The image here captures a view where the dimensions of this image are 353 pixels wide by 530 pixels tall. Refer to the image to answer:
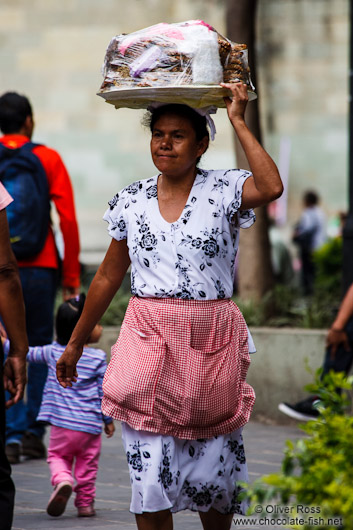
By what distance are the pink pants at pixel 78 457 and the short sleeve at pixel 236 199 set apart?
1899 millimetres

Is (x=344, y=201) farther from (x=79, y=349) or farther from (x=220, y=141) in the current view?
(x=79, y=349)

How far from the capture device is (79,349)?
443 centimetres

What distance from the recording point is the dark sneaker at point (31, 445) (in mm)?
7004

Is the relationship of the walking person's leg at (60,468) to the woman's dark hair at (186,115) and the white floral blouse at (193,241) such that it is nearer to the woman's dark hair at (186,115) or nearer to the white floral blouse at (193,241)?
the white floral blouse at (193,241)

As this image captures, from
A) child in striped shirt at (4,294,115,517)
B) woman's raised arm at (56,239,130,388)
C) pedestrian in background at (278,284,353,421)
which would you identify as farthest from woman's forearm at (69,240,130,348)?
pedestrian in background at (278,284,353,421)

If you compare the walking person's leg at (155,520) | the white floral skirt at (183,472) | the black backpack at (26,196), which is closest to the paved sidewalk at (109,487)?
the white floral skirt at (183,472)

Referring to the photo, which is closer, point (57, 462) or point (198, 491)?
point (198, 491)

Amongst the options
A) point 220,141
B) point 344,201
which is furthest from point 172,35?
point 344,201

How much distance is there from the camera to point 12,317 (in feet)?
13.9

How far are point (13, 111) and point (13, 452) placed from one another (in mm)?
2123

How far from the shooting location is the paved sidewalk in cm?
536

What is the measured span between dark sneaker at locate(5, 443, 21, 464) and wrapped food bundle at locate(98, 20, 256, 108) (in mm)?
3299

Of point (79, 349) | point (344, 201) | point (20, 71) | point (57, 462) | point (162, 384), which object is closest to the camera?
point (162, 384)

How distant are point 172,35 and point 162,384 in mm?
1277
